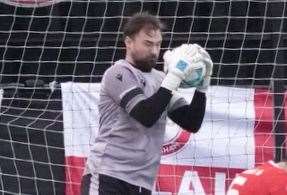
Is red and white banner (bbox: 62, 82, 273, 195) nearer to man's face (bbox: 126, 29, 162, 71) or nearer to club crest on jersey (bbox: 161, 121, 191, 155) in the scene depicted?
club crest on jersey (bbox: 161, 121, 191, 155)

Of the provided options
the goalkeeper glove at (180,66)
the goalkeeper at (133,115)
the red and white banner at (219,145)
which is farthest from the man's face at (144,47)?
the red and white banner at (219,145)

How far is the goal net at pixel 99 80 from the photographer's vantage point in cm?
531

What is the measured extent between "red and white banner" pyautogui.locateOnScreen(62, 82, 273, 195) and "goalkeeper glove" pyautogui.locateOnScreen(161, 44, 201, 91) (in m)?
1.83

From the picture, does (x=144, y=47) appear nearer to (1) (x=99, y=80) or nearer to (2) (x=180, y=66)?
(2) (x=180, y=66)

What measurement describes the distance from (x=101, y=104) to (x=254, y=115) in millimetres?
2000

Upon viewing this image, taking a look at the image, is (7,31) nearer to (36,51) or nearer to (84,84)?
(36,51)

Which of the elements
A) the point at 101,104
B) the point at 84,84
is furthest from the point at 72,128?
the point at 101,104

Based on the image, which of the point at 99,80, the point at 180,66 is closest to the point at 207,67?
the point at 180,66

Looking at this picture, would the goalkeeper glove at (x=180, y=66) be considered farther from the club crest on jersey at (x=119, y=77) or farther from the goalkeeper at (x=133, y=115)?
the club crest on jersey at (x=119, y=77)

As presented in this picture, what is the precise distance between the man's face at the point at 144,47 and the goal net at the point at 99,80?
1666 mm

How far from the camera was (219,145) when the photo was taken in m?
5.30

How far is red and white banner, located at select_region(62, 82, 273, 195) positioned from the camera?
529 centimetres

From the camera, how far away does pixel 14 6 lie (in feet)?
19.4

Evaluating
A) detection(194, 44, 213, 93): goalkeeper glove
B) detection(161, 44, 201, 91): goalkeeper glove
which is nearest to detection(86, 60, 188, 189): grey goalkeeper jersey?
detection(161, 44, 201, 91): goalkeeper glove
